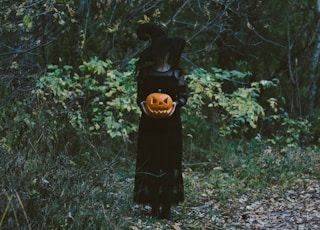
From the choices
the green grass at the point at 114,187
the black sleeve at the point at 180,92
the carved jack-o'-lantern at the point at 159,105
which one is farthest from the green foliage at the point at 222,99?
the carved jack-o'-lantern at the point at 159,105

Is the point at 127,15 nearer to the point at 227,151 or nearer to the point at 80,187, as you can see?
the point at 227,151

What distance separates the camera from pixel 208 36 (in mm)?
12156

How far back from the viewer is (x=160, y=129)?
6.34m

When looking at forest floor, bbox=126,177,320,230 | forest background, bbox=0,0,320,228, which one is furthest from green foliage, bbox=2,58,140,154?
forest floor, bbox=126,177,320,230

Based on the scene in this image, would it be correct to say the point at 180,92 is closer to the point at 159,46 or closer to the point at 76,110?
the point at 159,46

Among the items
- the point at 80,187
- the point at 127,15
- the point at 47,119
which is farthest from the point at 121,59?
the point at 80,187

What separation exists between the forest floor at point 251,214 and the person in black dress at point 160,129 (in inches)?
11.7

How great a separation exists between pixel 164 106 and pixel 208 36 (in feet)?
20.7

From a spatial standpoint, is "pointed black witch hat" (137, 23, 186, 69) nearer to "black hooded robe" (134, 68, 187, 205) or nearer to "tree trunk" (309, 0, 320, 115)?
"black hooded robe" (134, 68, 187, 205)

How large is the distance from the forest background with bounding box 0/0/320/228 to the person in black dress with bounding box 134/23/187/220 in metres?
0.38

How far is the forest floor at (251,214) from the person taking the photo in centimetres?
645

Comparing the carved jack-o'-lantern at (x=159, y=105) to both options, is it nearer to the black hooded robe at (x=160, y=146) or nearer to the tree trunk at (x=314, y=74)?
the black hooded robe at (x=160, y=146)

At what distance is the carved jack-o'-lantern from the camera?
611 cm

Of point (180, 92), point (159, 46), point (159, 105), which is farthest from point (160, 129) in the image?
point (159, 46)
